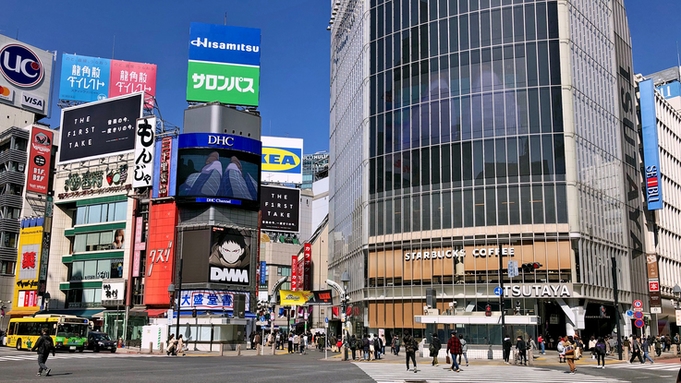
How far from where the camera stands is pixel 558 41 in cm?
6225

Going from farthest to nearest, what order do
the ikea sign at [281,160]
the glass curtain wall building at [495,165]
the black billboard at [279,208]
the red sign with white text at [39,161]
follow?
the ikea sign at [281,160] → the black billboard at [279,208] → the red sign with white text at [39,161] → the glass curtain wall building at [495,165]

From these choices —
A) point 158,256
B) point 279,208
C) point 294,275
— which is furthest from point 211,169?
point 279,208

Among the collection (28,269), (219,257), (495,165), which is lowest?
(28,269)

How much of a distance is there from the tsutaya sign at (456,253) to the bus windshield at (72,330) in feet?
98.3

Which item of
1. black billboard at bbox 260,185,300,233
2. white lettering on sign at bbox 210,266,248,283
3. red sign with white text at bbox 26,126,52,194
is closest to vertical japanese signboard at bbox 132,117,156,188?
white lettering on sign at bbox 210,266,248,283

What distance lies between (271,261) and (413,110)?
63605 mm

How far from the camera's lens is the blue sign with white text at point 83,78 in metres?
94.1

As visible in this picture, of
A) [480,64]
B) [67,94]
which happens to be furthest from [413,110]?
[67,94]

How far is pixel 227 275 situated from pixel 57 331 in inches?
882

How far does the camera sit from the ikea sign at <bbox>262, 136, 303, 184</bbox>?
129m

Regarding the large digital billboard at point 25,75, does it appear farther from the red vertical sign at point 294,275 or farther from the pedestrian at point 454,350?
the pedestrian at point 454,350

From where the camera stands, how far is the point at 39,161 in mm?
87500

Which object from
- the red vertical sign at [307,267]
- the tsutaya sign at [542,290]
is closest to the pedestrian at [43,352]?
the tsutaya sign at [542,290]

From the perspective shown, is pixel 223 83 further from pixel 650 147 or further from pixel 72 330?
pixel 650 147
